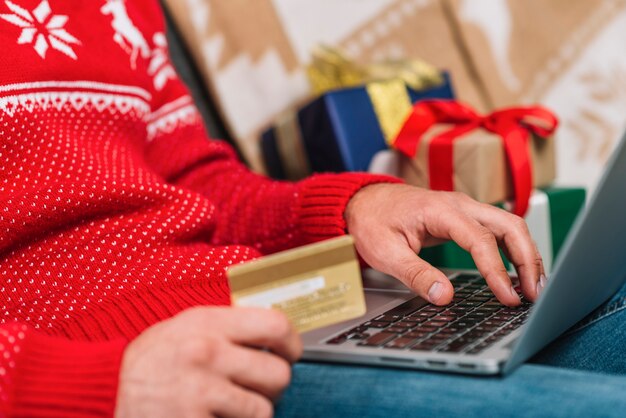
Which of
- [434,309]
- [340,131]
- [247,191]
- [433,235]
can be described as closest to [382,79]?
[340,131]

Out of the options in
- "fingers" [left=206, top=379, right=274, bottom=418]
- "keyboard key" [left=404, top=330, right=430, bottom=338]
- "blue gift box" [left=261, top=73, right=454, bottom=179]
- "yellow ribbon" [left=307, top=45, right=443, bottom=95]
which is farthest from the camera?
"yellow ribbon" [left=307, top=45, right=443, bottom=95]

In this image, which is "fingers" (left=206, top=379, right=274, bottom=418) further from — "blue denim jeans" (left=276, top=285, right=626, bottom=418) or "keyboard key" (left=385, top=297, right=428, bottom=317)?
"keyboard key" (left=385, top=297, right=428, bottom=317)

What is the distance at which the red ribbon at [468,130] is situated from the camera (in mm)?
1153

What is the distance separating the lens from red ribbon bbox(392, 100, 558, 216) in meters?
1.15

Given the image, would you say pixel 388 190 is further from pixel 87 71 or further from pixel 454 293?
pixel 87 71

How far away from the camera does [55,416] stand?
46 cm

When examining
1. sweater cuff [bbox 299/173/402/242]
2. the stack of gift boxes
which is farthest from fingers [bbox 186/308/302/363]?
the stack of gift boxes

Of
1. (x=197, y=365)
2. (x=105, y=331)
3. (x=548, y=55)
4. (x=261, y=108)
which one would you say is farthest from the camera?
(x=548, y=55)

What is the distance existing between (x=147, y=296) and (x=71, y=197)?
0.38 feet

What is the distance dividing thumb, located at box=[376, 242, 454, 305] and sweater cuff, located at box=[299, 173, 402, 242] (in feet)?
0.25

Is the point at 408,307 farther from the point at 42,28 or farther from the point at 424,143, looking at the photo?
the point at 424,143

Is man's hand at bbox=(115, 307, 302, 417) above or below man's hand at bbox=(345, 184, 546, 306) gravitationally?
above

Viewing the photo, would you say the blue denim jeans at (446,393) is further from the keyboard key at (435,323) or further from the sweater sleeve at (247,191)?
the sweater sleeve at (247,191)

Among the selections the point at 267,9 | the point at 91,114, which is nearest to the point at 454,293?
the point at 91,114
